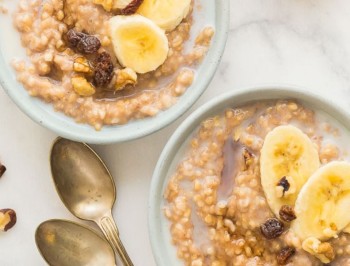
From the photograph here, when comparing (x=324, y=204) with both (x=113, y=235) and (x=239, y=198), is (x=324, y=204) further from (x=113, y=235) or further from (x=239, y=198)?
(x=113, y=235)

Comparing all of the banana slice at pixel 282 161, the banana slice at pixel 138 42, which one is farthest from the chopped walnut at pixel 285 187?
the banana slice at pixel 138 42

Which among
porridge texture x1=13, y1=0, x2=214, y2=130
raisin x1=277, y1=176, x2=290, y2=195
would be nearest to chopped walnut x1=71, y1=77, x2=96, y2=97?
porridge texture x1=13, y1=0, x2=214, y2=130

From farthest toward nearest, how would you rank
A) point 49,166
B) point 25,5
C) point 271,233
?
point 49,166, point 25,5, point 271,233

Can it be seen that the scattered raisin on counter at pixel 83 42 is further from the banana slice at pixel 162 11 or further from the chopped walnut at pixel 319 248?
the chopped walnut at pixel 319 248

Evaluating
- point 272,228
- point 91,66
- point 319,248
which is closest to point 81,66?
point 91,66

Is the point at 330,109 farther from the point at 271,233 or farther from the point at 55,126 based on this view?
the point at 55,126

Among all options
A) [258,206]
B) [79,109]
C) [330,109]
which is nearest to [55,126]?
[79,109]
